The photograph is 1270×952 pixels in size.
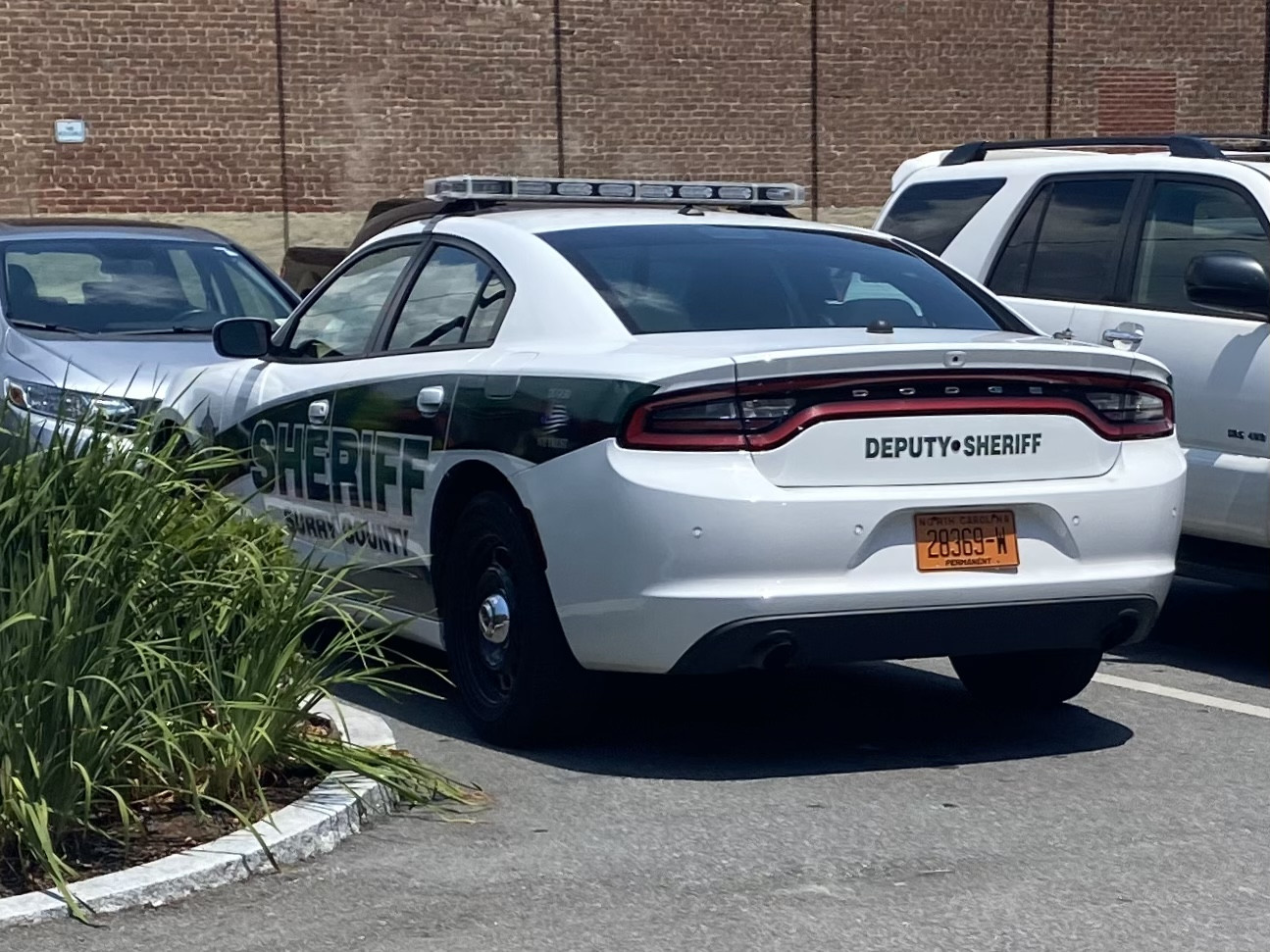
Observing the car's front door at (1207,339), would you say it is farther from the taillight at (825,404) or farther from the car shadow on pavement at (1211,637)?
the taillight at (825,404)

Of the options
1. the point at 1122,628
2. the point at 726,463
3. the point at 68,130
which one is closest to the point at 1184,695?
the point at 1122,628

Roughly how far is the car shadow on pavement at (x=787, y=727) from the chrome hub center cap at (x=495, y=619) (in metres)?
0.34

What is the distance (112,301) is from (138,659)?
599cm

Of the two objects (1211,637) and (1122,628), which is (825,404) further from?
(1211,637)

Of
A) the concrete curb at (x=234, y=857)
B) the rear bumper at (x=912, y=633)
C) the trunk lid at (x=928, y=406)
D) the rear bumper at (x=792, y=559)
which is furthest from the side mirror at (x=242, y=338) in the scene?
the rear bumper at (x=912, y=633)

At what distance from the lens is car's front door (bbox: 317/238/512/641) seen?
21.4 feet

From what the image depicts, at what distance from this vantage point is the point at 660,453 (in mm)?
5609

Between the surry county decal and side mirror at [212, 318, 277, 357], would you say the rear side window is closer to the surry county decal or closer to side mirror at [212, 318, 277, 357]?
side mirror at [212, 318, 277, 357]

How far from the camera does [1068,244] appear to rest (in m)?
8.70

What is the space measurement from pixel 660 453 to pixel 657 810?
96cm

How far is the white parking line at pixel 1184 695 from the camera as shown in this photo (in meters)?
7.06

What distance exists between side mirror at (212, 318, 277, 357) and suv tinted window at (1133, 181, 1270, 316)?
11.4 ft

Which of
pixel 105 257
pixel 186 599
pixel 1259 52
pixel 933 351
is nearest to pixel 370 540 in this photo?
pixel 186 599

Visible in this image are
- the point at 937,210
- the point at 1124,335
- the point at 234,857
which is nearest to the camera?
the point at 234,857
